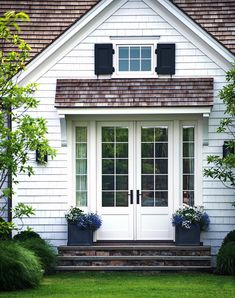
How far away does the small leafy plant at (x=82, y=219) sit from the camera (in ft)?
55.8

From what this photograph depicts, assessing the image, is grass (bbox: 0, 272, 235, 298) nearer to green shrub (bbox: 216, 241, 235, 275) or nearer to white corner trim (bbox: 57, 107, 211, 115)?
green shrub (bbox: 216, 241, 235, 275)

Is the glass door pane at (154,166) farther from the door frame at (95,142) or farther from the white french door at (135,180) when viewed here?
the door frame at (95,142)

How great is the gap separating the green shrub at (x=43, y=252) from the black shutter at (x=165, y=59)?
175 inches

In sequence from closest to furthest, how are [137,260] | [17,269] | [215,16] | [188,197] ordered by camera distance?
1. [17,269]
2. [137,260]
3. [188,197]
4. [215,16]

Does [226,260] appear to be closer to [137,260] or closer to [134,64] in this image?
[137,260]

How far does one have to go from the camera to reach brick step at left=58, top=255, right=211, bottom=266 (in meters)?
16.5

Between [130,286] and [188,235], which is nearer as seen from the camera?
[130,286]

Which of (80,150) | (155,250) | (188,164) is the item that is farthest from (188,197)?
(80,150)

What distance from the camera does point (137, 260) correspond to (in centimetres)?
1652

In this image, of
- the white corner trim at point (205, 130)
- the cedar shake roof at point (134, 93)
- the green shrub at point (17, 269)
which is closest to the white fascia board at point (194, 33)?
the cedar shake roof at point (134, 93)

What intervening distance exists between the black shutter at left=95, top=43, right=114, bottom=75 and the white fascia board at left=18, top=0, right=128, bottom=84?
46 cm

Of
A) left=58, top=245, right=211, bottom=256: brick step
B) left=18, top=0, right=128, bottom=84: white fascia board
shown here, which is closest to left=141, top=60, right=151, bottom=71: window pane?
left=18, top=0, right=128, bottom=84: white fascia board

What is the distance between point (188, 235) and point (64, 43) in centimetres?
479

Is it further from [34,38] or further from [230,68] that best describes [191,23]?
[34,38]
